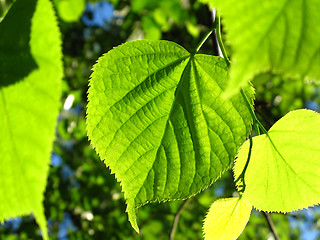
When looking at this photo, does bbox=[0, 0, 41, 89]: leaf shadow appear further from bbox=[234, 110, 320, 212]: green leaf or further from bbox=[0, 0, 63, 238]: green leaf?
bbox=[234, 110, 320, 212]: green leaf

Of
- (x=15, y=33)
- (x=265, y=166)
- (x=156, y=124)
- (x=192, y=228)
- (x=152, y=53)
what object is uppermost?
(x=15, y=33)

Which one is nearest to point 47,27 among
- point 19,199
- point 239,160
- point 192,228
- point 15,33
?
point 15,33

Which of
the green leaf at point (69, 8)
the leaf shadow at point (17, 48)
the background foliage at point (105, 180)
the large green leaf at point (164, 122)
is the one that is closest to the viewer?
the leaf shadow at point (17, 48)

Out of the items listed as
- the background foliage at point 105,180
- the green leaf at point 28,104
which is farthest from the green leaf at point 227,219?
the background foliage at point 105,180

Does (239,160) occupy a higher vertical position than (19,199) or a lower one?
lower

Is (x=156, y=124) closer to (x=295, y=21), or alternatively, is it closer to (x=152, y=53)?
(x=152, y=53)

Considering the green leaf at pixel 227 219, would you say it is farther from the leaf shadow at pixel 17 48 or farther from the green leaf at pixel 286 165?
the leaf shadow at pixel 17 48

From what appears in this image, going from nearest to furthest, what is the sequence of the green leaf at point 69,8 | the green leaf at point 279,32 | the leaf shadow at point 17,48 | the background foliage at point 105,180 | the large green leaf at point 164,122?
1. the green leaf at point 279,32
2. the leaf shadow at point 17,48
3. the large green leaf at point 164,122
4. the green leaf at point 69,8
5. the background foliage at point 105,180
